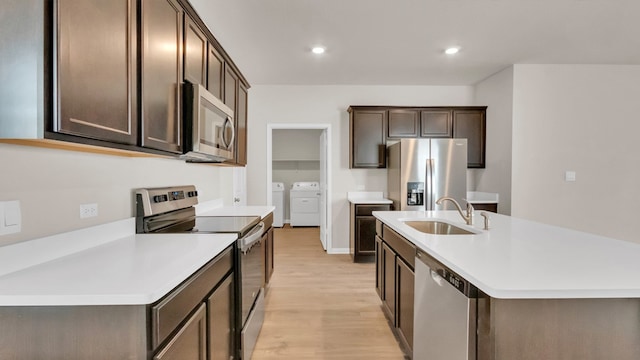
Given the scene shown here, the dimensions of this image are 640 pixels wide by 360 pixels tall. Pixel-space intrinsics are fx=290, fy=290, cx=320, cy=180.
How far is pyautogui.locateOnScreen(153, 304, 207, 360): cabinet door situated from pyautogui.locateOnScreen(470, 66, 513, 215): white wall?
381 cm

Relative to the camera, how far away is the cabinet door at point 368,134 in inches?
163

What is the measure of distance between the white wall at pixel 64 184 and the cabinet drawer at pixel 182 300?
0.63 m

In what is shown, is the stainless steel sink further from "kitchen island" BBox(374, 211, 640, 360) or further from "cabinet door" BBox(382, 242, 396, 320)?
"kitchen island" BBox(374, 211, 640, 360)

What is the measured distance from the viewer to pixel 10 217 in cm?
103

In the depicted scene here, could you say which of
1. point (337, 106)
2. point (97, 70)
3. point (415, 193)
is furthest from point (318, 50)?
point (97, 70)

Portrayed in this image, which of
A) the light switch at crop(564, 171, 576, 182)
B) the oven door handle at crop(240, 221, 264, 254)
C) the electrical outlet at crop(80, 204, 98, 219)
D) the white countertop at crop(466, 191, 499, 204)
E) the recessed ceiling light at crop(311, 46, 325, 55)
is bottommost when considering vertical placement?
the oven door handle at crop(240, 221, 264, 254)

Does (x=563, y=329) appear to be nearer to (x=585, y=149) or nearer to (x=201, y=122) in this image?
(x=201, y=122)

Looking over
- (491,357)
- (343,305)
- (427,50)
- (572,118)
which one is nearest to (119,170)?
(491,357)

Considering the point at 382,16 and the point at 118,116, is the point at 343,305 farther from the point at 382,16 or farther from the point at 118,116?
the point at 382,16

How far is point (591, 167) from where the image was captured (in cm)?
374

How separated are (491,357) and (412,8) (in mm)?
2460

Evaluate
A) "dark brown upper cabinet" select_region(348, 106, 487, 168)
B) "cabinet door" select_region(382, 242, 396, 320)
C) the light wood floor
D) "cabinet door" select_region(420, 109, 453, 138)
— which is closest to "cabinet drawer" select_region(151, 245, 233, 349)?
the light wood floor

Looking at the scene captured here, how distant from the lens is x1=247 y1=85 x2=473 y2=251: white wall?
4.43 metres

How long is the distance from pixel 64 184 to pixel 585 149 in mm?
5196
